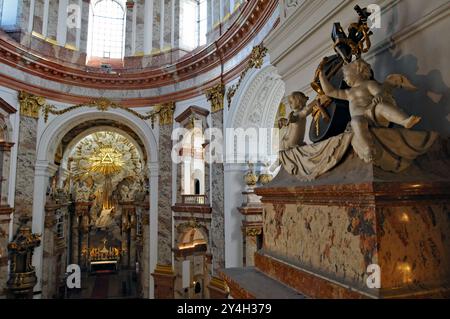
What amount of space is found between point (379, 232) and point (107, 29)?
1484 centimetres

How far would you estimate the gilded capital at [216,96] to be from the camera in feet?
33.5

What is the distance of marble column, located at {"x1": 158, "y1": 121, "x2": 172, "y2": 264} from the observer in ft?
39.9

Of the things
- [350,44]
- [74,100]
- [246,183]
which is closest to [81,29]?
[74,100]

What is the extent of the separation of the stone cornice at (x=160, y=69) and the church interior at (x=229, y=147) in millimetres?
65

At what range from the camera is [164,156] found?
12.4 m

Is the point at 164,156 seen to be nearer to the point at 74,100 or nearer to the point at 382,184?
the point at 74,100

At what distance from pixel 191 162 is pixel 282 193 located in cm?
1043

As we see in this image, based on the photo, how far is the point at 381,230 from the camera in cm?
175


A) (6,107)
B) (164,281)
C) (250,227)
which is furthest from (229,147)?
(6,107)

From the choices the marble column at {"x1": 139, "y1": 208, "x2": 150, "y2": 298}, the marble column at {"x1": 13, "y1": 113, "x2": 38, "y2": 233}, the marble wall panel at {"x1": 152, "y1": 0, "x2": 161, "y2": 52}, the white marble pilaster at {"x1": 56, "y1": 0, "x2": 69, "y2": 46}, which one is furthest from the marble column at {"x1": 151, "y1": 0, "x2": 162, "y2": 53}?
the marble column at {"x1": 139, "y1": 208, "x2": 150, "y2": 298}

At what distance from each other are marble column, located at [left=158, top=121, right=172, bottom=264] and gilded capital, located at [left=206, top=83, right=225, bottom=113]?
8.31ft

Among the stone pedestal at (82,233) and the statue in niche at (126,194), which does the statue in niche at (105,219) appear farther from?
the statue in niche at (126,194)

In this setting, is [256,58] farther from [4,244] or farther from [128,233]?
[128,233]

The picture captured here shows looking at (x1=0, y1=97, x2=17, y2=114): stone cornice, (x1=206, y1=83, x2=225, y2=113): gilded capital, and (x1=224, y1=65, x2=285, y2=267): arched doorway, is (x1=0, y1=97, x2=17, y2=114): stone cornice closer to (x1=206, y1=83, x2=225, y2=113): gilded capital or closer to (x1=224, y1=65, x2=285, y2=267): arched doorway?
(x1=206, y1=83, x2=225, y2=113): gilded capital
